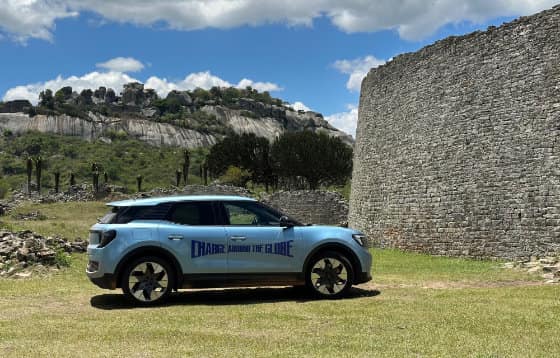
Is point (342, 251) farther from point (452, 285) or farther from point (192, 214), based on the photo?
point (452, 285)

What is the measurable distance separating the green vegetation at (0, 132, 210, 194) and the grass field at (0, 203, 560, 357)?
70.1 metres

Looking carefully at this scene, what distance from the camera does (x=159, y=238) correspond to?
8.64 m

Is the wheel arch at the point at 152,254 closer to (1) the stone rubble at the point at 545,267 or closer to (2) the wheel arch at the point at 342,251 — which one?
(2) the wheel arch at the point at 342,251

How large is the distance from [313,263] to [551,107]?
9971 mm

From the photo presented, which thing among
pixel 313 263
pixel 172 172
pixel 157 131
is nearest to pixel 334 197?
pixel 313 263

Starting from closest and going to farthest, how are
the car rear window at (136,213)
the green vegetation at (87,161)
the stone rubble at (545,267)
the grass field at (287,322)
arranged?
1. the grass field at (287,322)
2. the car rear window at (136,213)
3. the stone rubble at (545,267)
4. the green vegetation at (87,161)

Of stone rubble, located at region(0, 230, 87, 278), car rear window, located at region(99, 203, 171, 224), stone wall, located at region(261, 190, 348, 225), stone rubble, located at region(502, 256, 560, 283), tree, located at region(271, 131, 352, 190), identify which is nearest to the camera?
car rear window, located at region(99, 203, 171, 224)

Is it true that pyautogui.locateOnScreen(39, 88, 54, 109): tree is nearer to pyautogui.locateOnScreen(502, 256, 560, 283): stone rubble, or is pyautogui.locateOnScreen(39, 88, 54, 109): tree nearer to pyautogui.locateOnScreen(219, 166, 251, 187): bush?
pyautogui.locateOnScreen(219, 166, 251, 187): bush

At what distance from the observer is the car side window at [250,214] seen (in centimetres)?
914

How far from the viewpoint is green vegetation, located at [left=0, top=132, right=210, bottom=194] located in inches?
3487

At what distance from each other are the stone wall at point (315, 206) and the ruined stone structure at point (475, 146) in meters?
14.5

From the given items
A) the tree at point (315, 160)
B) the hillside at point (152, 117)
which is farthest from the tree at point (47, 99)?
the tree at point (315, 160)

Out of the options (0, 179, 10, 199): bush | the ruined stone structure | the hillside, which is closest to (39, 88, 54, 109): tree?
the hillside

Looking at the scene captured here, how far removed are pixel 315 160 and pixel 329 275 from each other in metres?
57.8
